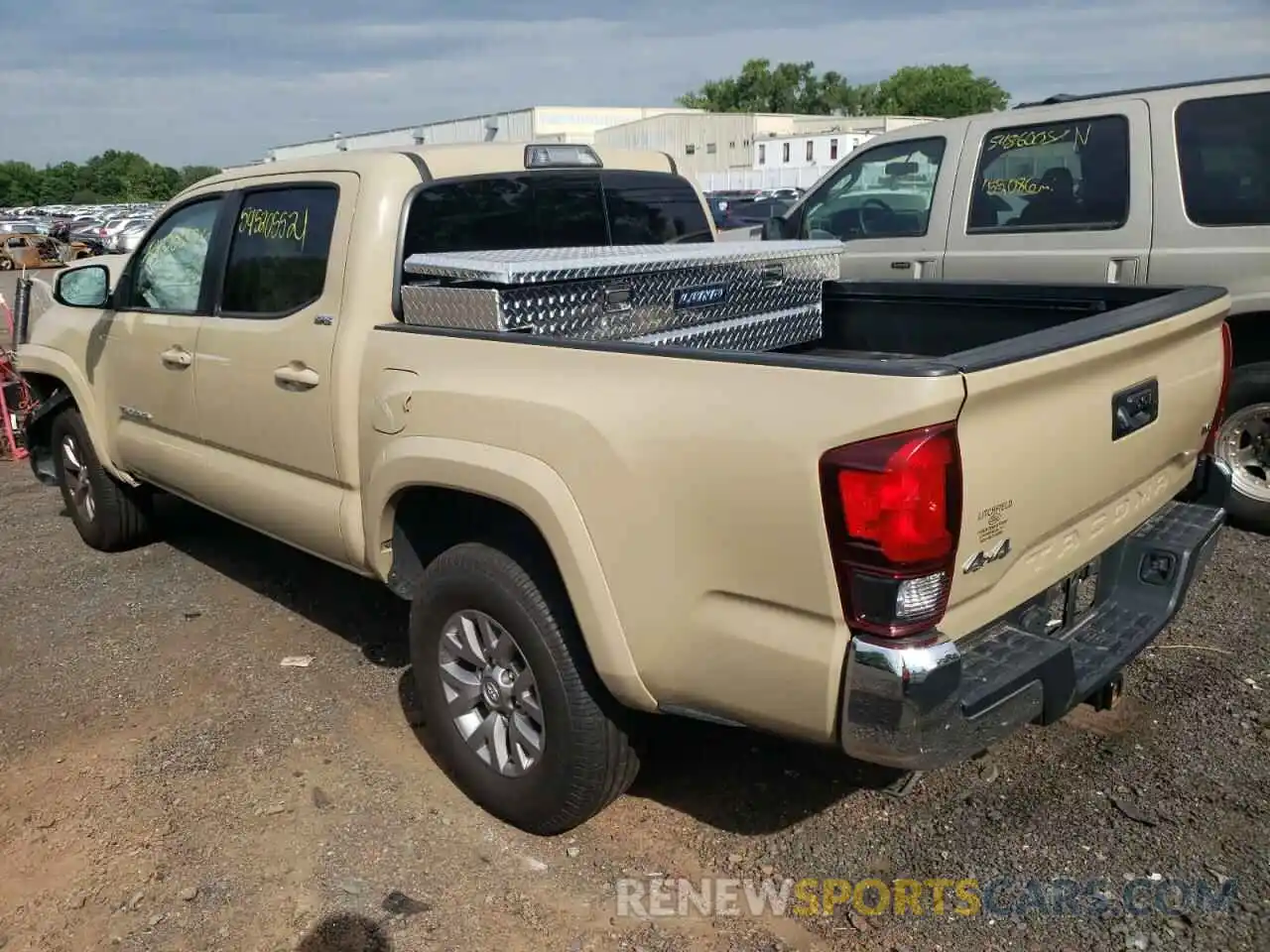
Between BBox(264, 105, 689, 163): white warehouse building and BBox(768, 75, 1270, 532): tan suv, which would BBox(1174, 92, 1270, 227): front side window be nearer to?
BBox(768, 75, 1270, 532): tan suv

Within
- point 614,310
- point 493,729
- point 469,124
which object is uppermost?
point 469,124

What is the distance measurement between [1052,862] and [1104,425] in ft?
3.89

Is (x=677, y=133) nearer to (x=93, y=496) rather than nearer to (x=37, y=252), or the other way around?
(x=37, y=252)

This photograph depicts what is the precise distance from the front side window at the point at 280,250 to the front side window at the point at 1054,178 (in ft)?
12.4

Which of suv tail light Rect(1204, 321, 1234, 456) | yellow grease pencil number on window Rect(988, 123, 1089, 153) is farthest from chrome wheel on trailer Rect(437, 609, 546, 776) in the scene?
yellow grease pencil number on window Rect(988, 123, 1089, 153)

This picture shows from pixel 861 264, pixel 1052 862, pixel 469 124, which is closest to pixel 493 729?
pixel 1052 862

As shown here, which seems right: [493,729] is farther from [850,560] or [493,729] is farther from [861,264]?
[861,264]

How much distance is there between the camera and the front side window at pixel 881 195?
6.13m

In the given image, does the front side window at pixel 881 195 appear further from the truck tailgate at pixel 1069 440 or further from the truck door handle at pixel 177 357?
the truck door handle at pixel 177 357

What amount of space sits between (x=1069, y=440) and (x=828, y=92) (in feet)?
365

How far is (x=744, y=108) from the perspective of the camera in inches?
4122

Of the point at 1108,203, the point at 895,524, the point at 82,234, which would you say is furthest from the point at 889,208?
the point at 82,234

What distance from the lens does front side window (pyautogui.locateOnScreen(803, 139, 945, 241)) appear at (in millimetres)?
6133

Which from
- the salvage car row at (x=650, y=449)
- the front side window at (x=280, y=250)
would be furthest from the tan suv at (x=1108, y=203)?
the front side window at (x=280, y=250)
